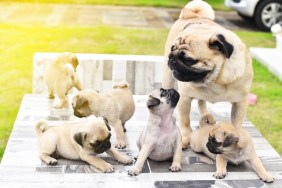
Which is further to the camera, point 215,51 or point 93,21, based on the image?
point 93,21

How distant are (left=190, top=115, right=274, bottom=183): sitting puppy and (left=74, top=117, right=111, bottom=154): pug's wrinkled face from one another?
63cm

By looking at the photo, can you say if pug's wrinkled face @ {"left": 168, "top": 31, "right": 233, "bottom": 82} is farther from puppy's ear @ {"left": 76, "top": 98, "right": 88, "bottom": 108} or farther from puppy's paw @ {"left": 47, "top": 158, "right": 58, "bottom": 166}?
puppy's paw @ {"left": 47, "top": 158, "right": 58, "bottom": 166}

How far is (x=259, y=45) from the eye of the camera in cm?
901

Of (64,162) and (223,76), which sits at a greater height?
(223,76)

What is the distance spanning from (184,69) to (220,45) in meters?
0.25

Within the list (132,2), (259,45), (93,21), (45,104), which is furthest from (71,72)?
(132,2)

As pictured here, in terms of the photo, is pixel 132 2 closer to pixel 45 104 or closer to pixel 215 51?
pixel 45 104

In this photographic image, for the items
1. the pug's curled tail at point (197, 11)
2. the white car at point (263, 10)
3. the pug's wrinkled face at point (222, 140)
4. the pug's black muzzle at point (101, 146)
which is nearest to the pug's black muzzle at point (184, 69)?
the pug's wrinkled face at point (222, 140)

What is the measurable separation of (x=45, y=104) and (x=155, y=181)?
1694 millimetres

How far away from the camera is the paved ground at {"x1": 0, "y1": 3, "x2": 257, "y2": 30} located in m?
10.8

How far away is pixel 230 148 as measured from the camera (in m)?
3.17

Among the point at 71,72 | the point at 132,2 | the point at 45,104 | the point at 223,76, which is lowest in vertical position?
the point at 132,2

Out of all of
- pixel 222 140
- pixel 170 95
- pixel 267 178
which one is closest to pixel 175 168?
pixel 222 140

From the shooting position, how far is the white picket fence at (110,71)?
486cm
